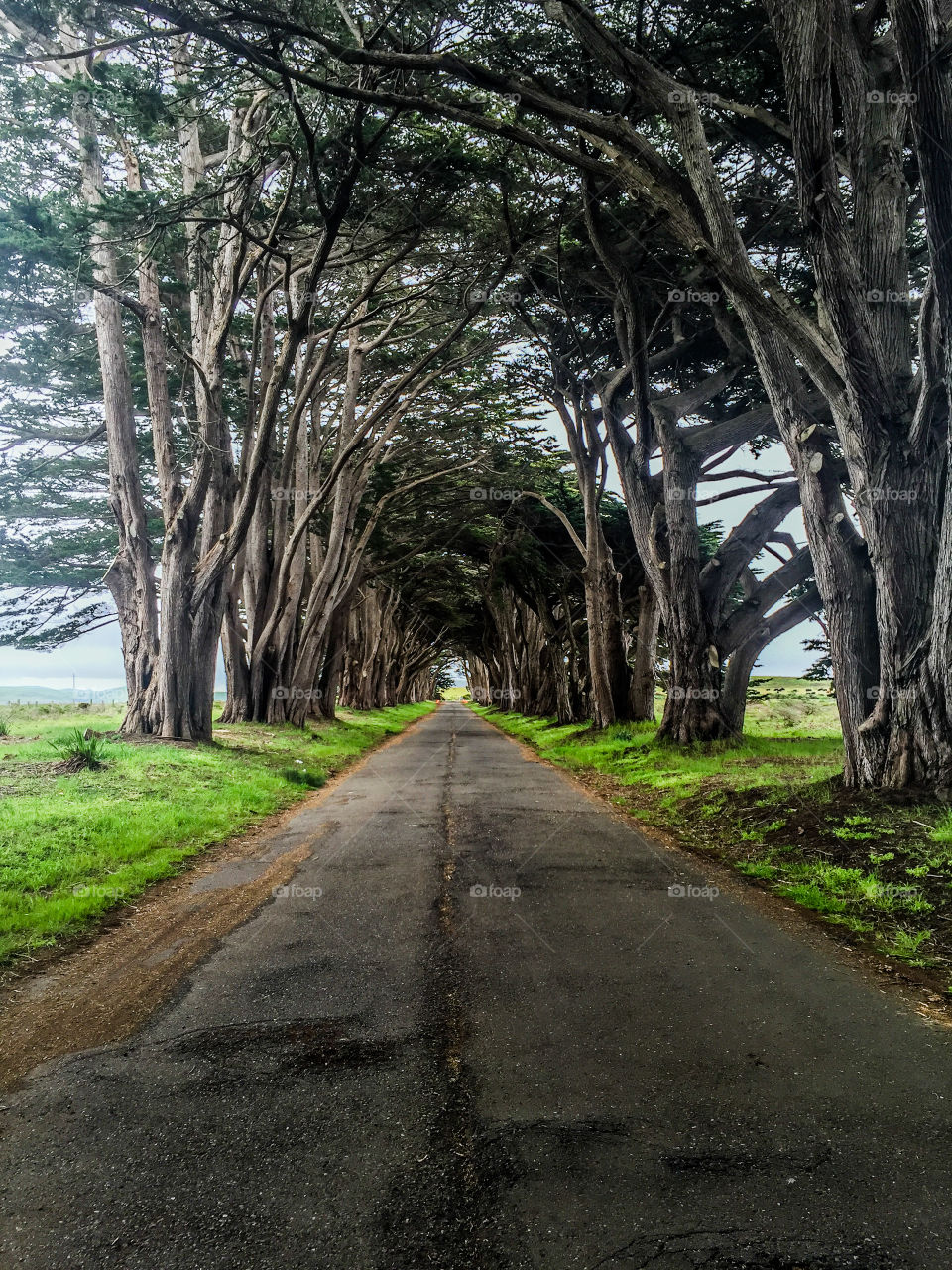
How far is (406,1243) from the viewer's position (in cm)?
191

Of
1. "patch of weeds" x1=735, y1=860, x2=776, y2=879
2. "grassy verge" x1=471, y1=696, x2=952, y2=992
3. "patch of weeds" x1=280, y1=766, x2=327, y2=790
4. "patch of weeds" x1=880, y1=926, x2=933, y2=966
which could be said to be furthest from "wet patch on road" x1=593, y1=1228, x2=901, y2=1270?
"patch of weeds" x1=280, y1=766, x2=327, y2=790

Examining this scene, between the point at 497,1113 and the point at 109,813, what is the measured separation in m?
5.63

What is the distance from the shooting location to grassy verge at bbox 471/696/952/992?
15.0 ft

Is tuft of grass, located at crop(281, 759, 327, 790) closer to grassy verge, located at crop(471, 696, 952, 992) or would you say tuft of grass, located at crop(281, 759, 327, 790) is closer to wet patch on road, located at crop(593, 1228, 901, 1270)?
grassy verge, located at crop(471, 696, 952, 992)

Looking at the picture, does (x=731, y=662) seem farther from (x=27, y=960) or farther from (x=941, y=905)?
(x=27, y=960)

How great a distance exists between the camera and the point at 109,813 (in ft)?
22.4

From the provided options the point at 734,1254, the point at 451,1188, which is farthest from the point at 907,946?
the point at 451,1188

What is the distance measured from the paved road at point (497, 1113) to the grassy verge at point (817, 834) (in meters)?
0.76

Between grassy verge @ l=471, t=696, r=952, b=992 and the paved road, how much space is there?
758mm

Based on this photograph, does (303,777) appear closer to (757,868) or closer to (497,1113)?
(757,868)

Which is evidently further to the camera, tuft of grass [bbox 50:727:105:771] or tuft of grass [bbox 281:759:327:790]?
tuft of grass [bbox 281:759:327:790]

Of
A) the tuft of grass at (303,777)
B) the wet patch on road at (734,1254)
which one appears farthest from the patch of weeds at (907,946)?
the tuft of grass at (303,777)

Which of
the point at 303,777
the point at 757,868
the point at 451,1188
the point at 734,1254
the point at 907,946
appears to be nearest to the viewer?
the point at 734,1254

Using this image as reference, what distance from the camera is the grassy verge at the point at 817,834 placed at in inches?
180
